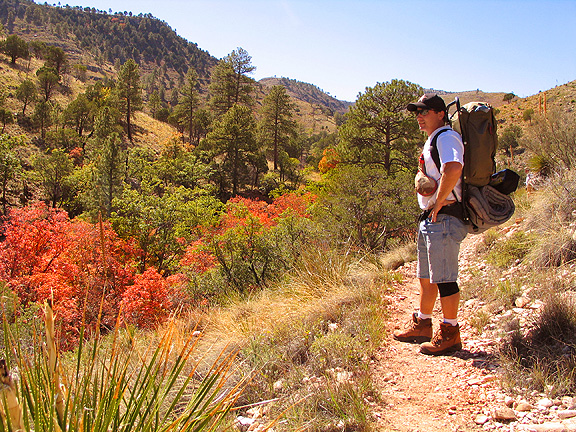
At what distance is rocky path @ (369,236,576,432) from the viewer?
2.03 meters

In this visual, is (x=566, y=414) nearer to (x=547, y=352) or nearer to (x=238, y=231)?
(x=547, y=352)

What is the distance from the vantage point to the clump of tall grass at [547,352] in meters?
2.16

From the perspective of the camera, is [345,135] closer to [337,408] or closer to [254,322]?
[254,322]

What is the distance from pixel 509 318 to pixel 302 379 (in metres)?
1.85

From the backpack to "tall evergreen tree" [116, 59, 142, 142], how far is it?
43.8 meters

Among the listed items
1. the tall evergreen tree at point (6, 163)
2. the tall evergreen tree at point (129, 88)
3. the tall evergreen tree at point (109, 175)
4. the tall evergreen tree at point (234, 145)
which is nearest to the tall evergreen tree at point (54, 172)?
the tall evergreen tree at point (6, 163)

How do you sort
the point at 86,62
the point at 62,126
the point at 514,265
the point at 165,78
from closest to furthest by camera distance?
the point at 514,265, the point at 62,126, the point at 86,62, the point at 165,78

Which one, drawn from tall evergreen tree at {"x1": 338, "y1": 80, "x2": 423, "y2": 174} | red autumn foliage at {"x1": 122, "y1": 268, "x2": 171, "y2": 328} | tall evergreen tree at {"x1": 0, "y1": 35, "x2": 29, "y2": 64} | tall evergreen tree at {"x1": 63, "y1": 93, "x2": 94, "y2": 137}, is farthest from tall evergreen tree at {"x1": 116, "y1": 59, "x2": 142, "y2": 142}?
red autumn foliage at {"x1": 122, "y1": 268, "x2": 171, "y2": 328}

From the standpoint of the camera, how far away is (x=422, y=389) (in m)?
2.49

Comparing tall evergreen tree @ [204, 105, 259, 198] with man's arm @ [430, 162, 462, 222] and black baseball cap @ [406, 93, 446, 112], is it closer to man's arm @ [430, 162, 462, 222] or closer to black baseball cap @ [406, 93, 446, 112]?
black baseball cap @ [406, 93, 446, 112]

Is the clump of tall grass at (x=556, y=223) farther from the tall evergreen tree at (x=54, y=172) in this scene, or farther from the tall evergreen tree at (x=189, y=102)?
the tall evergreen tree at (x=189, y=102)

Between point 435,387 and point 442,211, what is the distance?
130 cm

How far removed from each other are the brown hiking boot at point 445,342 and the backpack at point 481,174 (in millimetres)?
829

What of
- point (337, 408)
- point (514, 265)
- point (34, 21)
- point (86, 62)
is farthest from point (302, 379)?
point (34, 21)
